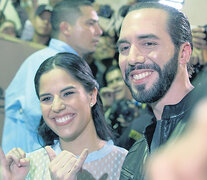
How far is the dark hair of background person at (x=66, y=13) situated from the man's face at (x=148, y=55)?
69cm

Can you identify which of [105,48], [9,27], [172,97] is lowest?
[105,48]

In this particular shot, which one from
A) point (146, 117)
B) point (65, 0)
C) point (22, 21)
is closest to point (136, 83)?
point (146, 117)

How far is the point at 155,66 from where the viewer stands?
33.7 inches

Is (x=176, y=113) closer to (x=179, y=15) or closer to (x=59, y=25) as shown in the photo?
(x=179, y=15)

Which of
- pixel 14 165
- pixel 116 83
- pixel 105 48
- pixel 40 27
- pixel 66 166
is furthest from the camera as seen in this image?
pixel 105 48

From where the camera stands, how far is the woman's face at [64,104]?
91 centimetres

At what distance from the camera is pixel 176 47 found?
89cm

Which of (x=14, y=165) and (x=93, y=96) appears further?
(x=93, y=96)

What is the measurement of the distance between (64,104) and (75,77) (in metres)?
0.09

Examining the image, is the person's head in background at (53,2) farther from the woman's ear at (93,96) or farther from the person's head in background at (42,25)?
the woman's ear at (93,96)

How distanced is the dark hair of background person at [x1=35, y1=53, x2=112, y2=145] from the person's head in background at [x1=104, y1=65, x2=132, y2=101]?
0.84 metres

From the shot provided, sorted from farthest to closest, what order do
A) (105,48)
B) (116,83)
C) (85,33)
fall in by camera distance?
1. (105,48)
2. (116,83)
3. (85,33)

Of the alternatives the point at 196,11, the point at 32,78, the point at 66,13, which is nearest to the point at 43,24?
the point at 66,13

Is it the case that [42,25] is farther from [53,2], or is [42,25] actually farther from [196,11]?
[196,11]
